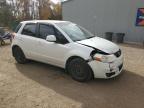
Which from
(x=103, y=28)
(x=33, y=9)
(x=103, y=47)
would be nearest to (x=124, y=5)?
(x=103, y=28)

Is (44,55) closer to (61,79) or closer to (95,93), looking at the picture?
(61,79)

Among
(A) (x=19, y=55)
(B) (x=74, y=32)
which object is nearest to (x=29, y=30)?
(A) (x=19, y=55)

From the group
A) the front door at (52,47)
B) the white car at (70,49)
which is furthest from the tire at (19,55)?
the front door at (52,47)

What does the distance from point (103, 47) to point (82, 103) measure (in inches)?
67.2

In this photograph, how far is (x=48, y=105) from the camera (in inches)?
154

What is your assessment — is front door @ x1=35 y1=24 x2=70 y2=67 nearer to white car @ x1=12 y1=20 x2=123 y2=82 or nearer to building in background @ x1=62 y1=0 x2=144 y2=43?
white car @ x1=12 y1=20 x2=123 y2=82

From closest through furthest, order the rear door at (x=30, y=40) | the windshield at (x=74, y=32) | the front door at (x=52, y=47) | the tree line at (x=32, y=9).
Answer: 1. the front door at (x=52, y=47)
2. the windshield at (x=74, y=32)
3. the rear door at (x=30, y=40)
4. the tree line at (x=32, y=9)

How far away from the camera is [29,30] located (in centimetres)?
635

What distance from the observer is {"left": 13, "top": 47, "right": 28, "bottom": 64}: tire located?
6.69 meters

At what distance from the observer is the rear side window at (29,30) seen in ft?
20.2

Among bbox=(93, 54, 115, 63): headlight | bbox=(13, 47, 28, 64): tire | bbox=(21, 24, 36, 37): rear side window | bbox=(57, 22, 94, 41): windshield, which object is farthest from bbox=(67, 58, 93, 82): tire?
bbox=(13, 47, 28, 64): tire

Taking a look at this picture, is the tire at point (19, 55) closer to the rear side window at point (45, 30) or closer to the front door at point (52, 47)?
the front door at point (52, 47)

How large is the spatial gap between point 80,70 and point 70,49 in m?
0.66

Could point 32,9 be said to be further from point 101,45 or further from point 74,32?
point 101,45
